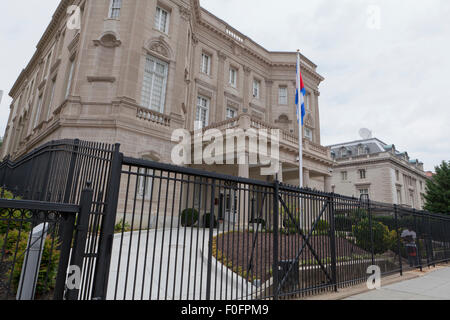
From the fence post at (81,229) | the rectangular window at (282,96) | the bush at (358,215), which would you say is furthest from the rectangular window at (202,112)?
the fence post at (81,229)

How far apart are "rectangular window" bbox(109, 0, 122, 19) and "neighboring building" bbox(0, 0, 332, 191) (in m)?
0.07

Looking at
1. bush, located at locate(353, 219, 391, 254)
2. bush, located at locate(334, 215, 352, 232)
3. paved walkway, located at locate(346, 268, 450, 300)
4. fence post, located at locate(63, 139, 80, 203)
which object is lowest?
paved walkway, located at locate(346, 268, 450, 300)

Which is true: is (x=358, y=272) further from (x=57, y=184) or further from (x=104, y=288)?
(x=57, y=184)

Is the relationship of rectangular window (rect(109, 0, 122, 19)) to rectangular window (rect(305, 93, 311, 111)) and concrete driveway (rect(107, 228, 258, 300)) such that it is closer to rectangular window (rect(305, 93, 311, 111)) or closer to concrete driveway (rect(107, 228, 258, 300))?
concrete driveway (rect(107, 228, 258, 300))

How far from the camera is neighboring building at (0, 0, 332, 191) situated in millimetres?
15750

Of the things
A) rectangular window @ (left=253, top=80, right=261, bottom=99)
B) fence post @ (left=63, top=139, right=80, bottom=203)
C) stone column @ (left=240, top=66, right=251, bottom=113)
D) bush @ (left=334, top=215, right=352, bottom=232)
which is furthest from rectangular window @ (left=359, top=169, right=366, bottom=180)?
fence post @ (left=63, top=139, right=80, bottom=203)

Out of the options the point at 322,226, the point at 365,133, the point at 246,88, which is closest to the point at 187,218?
the point at 322,226

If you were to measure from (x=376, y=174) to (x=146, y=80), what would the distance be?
39.0 metres

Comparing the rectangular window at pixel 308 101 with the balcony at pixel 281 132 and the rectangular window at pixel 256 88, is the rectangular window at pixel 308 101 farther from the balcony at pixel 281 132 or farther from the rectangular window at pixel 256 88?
the balcony at pixel 281 132

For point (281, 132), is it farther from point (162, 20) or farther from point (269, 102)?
point (162, 20)

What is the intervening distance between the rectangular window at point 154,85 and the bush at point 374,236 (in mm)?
13500

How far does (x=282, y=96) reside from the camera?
95.9 feet

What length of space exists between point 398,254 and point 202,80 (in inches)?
743

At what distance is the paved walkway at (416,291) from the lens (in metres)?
6.15
